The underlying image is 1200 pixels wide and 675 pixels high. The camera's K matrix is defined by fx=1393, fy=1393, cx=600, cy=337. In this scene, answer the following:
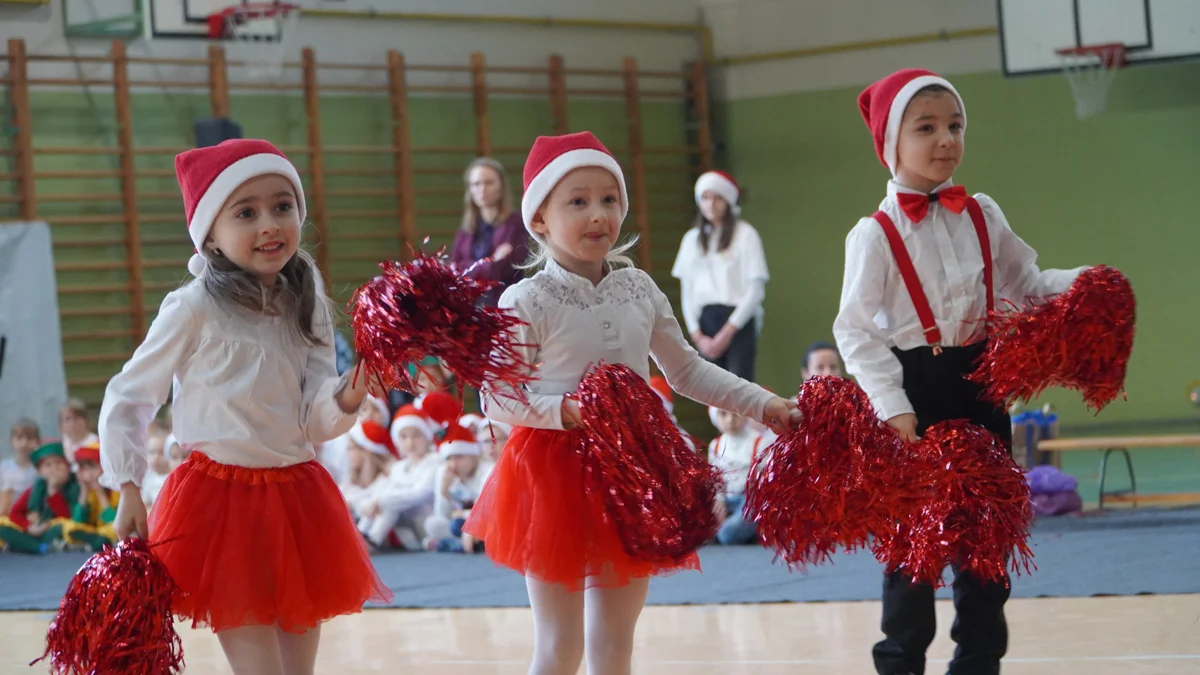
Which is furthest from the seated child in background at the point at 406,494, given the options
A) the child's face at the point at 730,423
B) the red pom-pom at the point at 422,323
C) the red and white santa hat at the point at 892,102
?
the red pom-pom at the point at 422,323

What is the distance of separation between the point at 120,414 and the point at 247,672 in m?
0.50

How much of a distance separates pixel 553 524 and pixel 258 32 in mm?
6572

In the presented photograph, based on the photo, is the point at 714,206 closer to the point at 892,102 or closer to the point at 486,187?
the point at 486,187

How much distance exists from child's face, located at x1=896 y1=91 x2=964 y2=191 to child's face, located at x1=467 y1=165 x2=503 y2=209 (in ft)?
12.4

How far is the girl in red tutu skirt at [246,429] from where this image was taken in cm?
244

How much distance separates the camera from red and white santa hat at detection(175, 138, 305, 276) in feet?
8.36

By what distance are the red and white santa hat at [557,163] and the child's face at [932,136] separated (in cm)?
67

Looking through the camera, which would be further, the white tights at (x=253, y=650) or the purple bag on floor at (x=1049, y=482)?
the purple bag on floor at (x=1049, y=482)

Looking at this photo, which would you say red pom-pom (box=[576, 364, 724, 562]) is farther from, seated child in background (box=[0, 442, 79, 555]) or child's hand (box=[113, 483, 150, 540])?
seated child in background (box=[0, 442, 79, 555])

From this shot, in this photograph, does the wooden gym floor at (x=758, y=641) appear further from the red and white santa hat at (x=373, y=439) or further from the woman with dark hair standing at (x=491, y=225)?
the red and white santa hat at (x=373, y=439)

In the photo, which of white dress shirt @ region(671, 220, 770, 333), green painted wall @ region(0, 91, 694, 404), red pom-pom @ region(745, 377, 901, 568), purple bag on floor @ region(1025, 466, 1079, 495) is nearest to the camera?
red pom-pom @ region(745, 377, 901, 568)

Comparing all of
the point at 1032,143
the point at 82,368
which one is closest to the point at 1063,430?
the point at 1032,143

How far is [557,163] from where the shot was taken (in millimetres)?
2684

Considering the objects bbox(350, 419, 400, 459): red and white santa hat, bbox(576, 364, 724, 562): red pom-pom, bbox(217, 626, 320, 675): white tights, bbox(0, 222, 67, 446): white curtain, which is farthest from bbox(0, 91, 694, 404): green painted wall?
bbox(576, 364, 724, 562): red pom-pom
